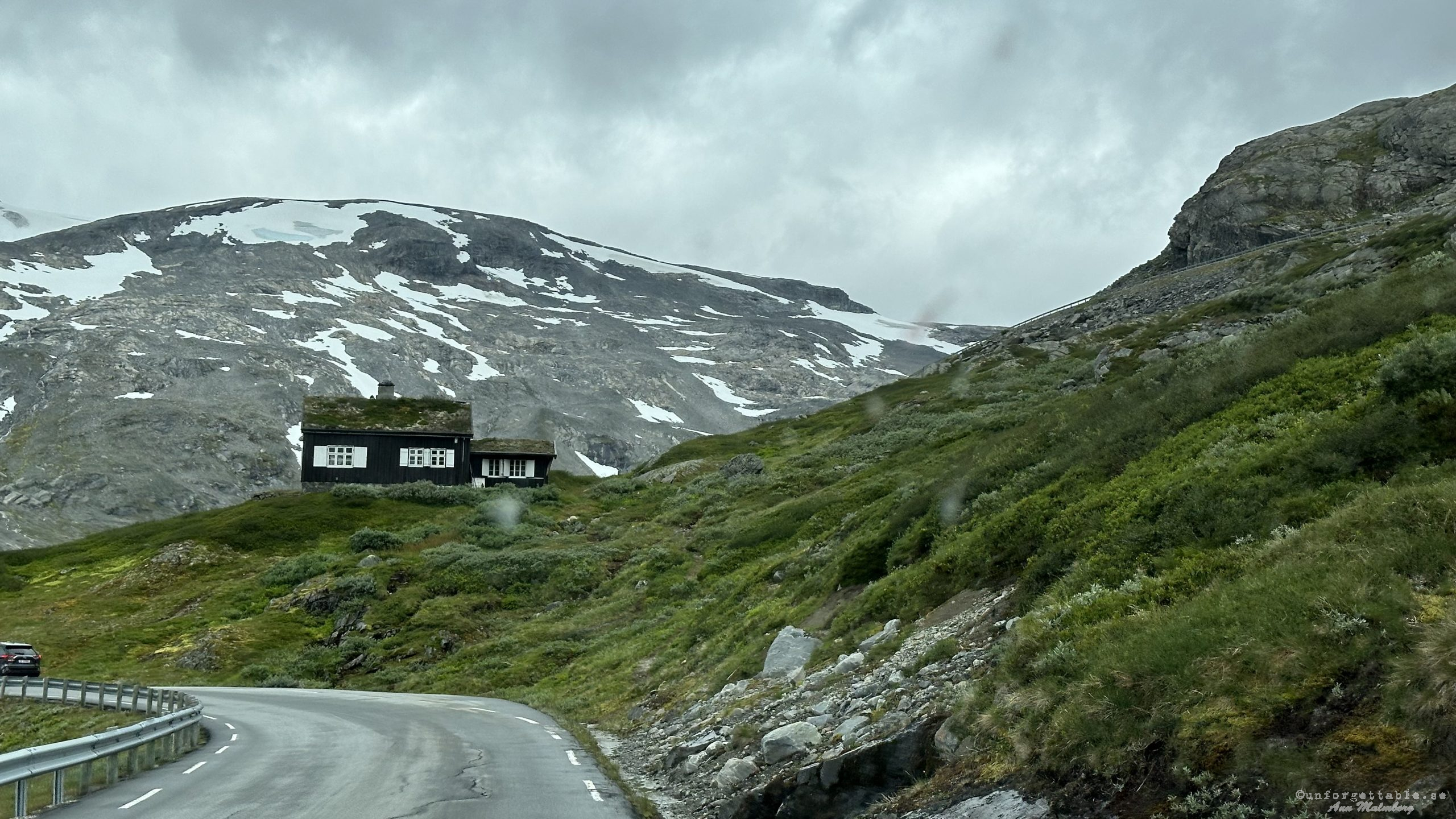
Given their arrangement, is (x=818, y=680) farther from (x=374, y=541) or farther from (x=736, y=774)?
(x=374, y=541)

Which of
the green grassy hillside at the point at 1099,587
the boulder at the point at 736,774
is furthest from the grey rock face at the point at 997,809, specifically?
the boulder at the point at 736,774

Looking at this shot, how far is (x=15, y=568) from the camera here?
246 feet

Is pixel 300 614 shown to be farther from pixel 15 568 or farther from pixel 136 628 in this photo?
pixel 15 568

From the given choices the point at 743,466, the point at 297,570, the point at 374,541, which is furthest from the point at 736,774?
the point at 743,466

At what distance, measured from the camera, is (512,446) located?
95.7 m

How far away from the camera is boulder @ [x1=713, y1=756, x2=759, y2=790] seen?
14.7m

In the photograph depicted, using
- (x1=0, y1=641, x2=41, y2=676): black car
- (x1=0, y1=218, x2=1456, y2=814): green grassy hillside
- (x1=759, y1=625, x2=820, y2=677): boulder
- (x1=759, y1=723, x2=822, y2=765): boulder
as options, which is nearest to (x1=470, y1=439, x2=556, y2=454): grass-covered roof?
(x1=0, y1=218, x2=1456, y2=814): green grassy hillside

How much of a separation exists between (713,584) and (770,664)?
826 inches

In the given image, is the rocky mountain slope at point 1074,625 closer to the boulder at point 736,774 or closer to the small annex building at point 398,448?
the boulder at point 736,774

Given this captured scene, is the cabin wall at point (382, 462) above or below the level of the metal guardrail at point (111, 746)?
above

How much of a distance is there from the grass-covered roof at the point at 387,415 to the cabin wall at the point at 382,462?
72cm

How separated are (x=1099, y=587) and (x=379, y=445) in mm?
83841

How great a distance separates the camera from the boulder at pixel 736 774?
14.7m

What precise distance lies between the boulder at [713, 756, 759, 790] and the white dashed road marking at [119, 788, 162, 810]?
887cm
